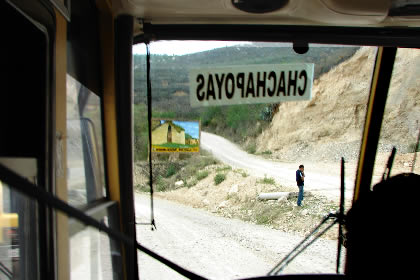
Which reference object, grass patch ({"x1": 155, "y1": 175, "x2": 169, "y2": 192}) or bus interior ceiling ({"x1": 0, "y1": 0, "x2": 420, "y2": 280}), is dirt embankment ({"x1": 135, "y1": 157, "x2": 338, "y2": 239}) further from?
bus interior ceiling ({"x1": 0, "y1": 0, "x2": 420, "y2": 280})

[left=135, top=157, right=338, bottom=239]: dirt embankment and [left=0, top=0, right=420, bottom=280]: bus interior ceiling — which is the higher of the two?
[left=0, top=0, right=420, bottom=280]: bus interior ceiling

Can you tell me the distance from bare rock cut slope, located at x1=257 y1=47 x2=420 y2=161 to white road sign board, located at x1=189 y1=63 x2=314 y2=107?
0.14 m

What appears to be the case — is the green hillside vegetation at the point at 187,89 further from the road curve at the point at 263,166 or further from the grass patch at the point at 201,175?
the grass patch at the point at 201,175

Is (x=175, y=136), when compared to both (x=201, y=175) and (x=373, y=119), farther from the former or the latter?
(x=373, y=119)

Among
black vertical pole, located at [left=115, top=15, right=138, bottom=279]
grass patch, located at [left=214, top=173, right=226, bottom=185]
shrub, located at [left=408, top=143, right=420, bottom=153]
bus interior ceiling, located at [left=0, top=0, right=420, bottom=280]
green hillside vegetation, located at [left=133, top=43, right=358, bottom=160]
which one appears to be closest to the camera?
bus interior ceiling, located at [left=0, top=0, right=420, bottom=280]

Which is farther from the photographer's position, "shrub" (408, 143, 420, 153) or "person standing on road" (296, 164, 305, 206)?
"shrub" (408, 143, 420, 153)

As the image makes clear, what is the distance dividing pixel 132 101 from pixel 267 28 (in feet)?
3.31

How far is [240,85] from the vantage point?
2.41m

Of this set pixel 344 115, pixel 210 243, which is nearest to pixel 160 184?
pixel 210 243

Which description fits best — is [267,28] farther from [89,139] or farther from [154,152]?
[89,139]

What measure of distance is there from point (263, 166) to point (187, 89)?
75cm

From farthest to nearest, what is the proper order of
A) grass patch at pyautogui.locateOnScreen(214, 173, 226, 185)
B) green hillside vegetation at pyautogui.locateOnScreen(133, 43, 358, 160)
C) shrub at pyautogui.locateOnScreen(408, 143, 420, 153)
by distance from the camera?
shrub at pyautogui.locateOnScreen(408, 143, 420, 153) → grass patch at pyautogui.locateOnScreen(214, 173, 226, 185) → green hillside vegetation at pyautogui.locateOnScreen(133, 43, 358, 160)

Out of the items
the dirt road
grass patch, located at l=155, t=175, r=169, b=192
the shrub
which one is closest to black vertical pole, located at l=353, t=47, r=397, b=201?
the shrub

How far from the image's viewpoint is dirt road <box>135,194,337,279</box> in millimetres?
2494
